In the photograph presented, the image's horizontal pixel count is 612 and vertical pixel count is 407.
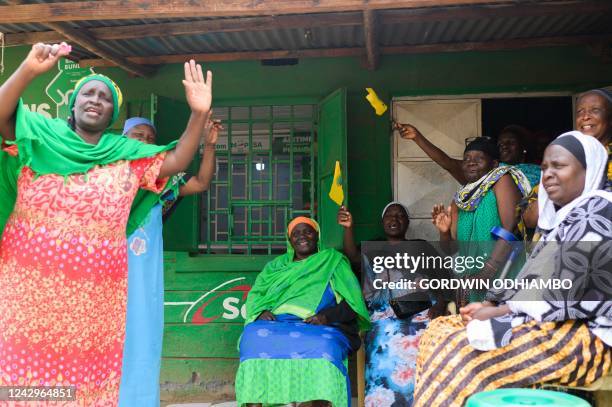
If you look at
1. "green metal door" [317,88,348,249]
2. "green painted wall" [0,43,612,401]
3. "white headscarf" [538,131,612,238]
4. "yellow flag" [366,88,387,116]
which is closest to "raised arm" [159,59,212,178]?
"white headscarf" [538,131,612,238]

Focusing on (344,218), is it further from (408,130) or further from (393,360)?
(393,360)

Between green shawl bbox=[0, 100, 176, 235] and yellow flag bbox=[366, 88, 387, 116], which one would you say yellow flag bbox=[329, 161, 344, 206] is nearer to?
yellow flag bbox=[366, 88, 387, 116]

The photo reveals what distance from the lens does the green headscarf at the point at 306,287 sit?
4.09m

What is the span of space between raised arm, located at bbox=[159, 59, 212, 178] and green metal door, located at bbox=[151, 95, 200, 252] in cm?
225

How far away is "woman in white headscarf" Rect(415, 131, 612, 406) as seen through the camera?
2.16 m

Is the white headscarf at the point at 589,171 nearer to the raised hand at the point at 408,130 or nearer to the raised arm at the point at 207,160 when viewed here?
the raised arm at the point at 207,160

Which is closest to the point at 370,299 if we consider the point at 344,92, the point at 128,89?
the point at 344,92

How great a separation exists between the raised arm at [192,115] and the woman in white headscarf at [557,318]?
4.28ft

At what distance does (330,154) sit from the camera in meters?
4.70

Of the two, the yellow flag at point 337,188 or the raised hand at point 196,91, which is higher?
the raised hand at point 196,91

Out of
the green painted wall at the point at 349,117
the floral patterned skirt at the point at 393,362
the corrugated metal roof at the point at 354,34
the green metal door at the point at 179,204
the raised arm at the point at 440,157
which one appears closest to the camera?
the floral patterned skirt at the point at 393,362

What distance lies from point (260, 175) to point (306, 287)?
15.1ft

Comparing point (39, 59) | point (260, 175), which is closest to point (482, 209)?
point (39, 59)

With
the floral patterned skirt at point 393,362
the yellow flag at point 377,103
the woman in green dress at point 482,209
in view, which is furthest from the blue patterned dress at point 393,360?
the yellow flag at point 377,103
